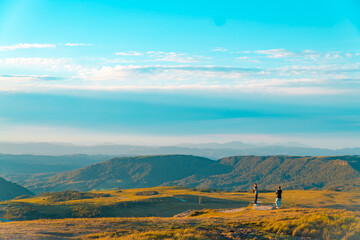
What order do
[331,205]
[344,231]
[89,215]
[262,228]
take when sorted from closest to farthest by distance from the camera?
[344,231], [262,228], [89,215], [331,205]

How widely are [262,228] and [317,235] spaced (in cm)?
466

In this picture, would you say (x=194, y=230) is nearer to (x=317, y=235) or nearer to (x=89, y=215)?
(x=317, y=235)

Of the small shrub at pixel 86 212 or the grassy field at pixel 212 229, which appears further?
the small shrub at pixel 86 212

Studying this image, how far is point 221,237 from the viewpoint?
2670 cm

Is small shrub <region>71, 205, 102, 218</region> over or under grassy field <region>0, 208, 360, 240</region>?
under

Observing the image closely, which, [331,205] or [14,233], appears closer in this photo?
[14,233]

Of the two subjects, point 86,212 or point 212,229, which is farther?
point 86,212

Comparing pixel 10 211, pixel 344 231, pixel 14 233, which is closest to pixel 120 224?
pixel 14 233

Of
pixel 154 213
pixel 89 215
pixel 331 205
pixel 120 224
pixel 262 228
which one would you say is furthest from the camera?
pixel 331 205

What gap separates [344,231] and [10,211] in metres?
87.4

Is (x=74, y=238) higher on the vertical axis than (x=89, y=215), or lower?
higher

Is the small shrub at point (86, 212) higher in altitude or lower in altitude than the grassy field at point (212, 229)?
lower

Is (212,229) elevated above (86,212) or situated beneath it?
elevated above

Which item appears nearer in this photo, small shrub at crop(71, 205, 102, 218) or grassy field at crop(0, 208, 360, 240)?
grassy field at crop(0, 208, 360, 240)
